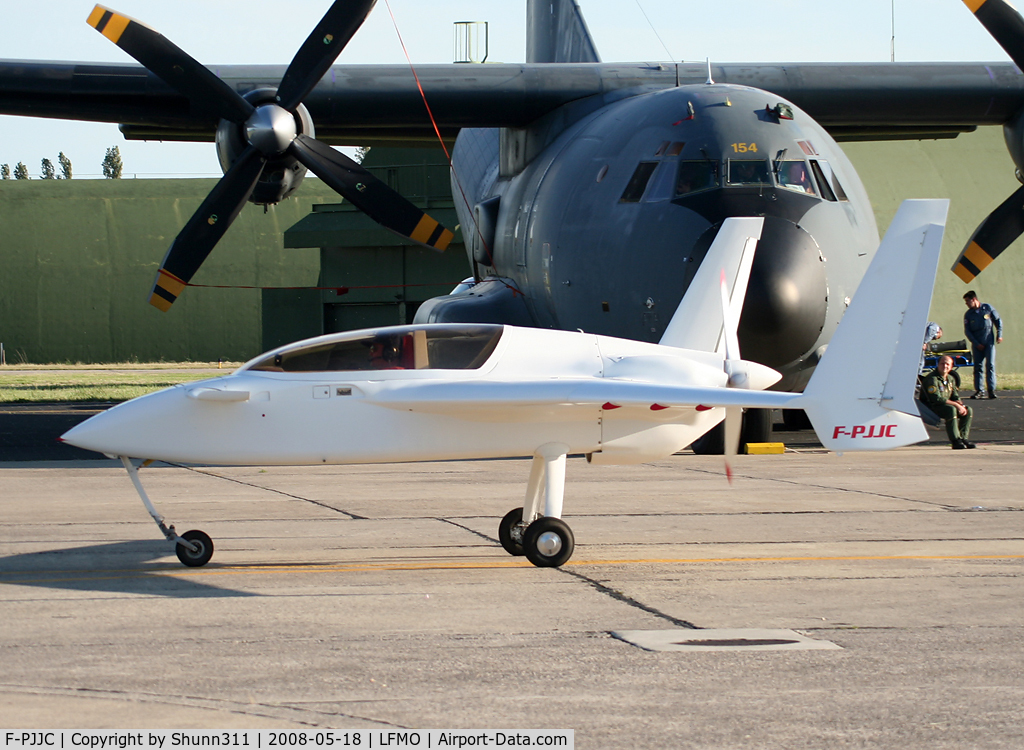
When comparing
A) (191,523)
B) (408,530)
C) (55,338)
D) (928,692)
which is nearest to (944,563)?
(928,692)

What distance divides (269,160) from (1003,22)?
37.0 feet

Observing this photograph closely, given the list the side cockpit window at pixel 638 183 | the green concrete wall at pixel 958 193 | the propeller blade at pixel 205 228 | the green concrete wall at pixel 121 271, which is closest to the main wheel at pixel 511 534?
the side cockpit window at pixel 638 183

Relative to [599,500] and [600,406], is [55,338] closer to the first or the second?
[599,500]

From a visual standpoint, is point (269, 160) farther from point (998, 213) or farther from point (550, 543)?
point (998, 213)

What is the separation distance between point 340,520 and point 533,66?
10895 millimetres

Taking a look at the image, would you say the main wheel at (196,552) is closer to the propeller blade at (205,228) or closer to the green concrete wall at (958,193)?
the propeller blade at (205,228)

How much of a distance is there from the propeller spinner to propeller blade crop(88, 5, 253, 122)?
0.04 ft

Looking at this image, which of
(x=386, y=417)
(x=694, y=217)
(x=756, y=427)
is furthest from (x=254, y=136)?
(x=386, y=417)

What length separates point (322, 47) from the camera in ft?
55.1

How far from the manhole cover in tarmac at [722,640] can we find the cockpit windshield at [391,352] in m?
2.76

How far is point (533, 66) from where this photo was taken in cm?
1916

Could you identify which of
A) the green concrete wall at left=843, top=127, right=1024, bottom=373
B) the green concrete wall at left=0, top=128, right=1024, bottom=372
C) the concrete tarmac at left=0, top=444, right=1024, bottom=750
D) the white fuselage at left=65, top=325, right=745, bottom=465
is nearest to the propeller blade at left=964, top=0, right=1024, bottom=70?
the concrete tarmac at left=0, top=444, right=1024, bottom=750

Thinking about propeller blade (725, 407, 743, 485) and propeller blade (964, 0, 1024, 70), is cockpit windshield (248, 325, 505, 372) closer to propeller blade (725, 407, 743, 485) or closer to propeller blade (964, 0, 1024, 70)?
propeller blade (725, 407, 743, 485)

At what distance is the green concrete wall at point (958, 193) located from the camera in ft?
119
